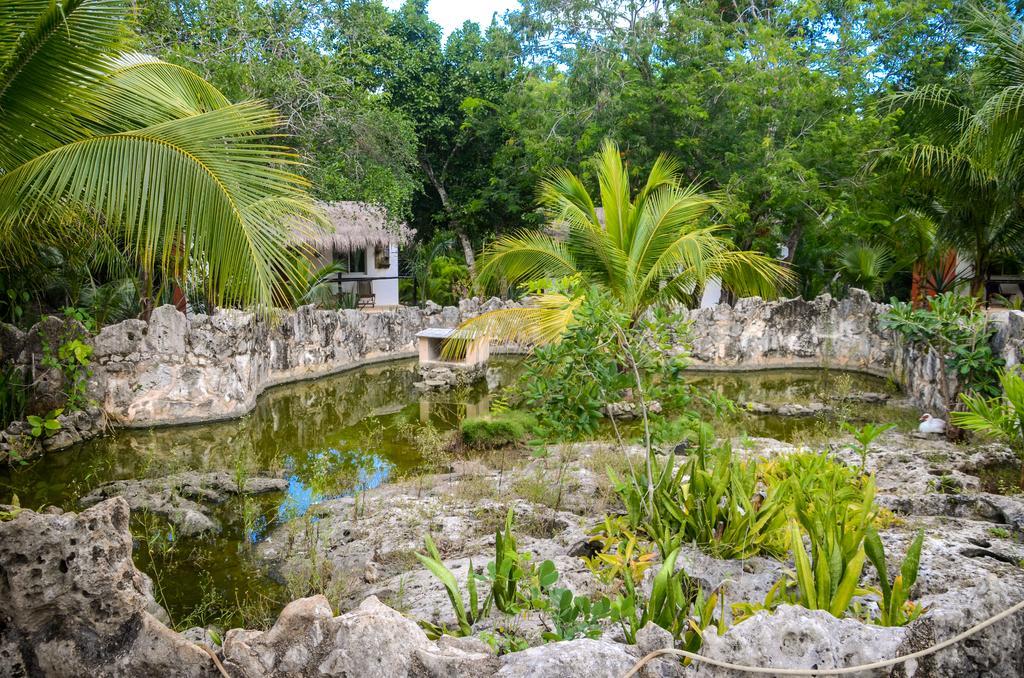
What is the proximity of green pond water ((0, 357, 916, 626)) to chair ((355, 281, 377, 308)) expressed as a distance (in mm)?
6484

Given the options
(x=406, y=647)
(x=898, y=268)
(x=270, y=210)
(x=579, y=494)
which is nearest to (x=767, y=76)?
(x=898, y=268)

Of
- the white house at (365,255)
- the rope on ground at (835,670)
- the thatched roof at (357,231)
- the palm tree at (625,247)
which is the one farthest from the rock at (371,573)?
the white house at (365,255)

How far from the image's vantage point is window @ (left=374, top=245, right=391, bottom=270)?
69.9 feet

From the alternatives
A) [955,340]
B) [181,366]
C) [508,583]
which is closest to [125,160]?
[508,583]

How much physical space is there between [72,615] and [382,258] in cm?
1934

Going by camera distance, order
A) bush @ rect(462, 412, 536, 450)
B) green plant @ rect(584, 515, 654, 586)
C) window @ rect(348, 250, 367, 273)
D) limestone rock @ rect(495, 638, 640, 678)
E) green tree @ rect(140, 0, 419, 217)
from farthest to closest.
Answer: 1. window @ rect(348, 250, 367, 273)
2. green tree @ rect(140, 0, 419, 217)
3. bush @ rect(462, 412, 536, 450)
4. green plant @ rect(584, 515, 654, 586)
5. limestone rock @ rect(495, 638, 640, 678)

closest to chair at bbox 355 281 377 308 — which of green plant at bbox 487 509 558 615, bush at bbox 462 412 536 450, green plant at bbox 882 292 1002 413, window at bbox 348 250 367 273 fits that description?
window at bbox 348 250 367 273

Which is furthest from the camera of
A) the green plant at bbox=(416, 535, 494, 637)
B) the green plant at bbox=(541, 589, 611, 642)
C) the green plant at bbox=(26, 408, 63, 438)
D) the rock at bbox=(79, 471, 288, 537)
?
the green plant at bbox=(26, 408, 63, 438)

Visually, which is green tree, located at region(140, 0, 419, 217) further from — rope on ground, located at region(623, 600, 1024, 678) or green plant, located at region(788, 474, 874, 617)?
rope on ground, located at region(623, 600, 1024, 678)

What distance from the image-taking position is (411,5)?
74.8 ft

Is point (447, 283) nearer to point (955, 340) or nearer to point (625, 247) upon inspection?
point (625, 247)

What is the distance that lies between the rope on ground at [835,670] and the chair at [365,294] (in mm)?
18169

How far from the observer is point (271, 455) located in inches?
326

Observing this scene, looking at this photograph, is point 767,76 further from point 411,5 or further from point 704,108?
point 411,5
